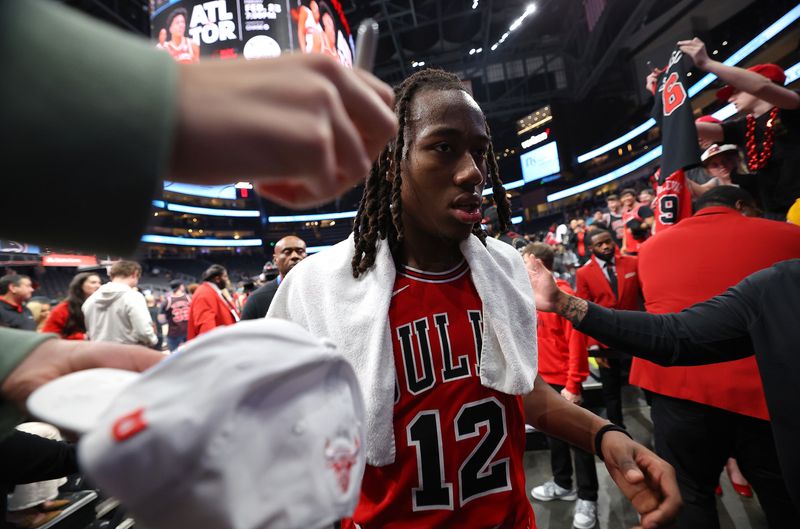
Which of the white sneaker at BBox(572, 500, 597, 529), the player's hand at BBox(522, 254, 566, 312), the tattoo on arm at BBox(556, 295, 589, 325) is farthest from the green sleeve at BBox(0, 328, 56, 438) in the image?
the white sneaker at BBox(572, 500, 597, 529)

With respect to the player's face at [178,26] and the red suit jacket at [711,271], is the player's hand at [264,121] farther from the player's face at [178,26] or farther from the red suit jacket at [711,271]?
the player's face at [178,26]

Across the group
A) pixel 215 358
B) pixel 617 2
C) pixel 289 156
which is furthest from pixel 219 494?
pixel 617 2

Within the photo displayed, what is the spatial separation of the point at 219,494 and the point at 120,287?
588 cm

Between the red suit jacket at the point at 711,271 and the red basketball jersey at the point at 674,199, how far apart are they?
29.7 inches

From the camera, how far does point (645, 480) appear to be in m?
1.27

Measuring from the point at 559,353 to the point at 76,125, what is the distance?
14.5ft

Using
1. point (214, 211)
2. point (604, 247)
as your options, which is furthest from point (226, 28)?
point (214, 211)

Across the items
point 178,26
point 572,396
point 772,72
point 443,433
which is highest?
point 178,26

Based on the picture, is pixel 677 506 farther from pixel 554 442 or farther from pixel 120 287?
pixel 120 287

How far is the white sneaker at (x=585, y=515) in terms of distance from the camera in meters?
3.62

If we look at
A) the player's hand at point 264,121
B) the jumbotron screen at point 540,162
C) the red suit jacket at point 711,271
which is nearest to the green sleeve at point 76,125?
the player's hand at point 264,121

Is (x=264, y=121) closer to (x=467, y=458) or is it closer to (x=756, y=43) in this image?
(x=467, y=458)

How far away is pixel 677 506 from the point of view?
1.17 meters

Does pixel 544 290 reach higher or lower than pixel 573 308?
higher
